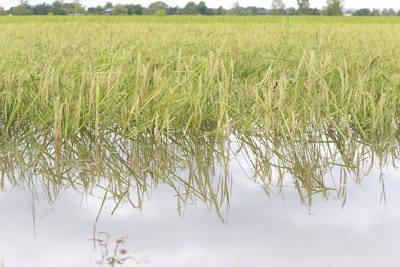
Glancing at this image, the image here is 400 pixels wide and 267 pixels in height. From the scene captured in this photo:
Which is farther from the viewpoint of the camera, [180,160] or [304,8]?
[304,8]

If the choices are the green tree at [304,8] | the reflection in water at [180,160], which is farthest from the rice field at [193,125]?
the green tree at [304,8]

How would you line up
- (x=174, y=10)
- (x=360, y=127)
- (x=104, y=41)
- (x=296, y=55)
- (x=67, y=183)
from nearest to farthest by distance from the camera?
(x=67, y=183) → (x=360, y=127) → (x=296, y=55) → (x=104, y=41) → (x=174, y=10)

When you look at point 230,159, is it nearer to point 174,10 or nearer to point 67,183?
point 67,183

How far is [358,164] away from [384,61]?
1.94m

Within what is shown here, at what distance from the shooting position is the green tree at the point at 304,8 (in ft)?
169

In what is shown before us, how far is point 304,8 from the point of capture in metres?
54.1

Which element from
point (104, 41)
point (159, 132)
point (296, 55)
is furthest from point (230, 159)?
point (104, 41)

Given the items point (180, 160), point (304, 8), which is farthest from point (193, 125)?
point (304, 8)

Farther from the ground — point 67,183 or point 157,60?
point 157,60

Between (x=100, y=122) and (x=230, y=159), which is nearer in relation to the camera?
(x=230, y=159)

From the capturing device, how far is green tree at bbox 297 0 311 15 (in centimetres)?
5161

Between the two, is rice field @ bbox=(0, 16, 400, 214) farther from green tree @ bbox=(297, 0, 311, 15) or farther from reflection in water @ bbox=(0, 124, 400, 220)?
green tree @ bbox=(297, 0, 311, 15)

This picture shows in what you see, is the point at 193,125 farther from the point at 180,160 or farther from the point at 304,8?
the point at 304,8

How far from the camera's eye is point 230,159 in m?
2.49
